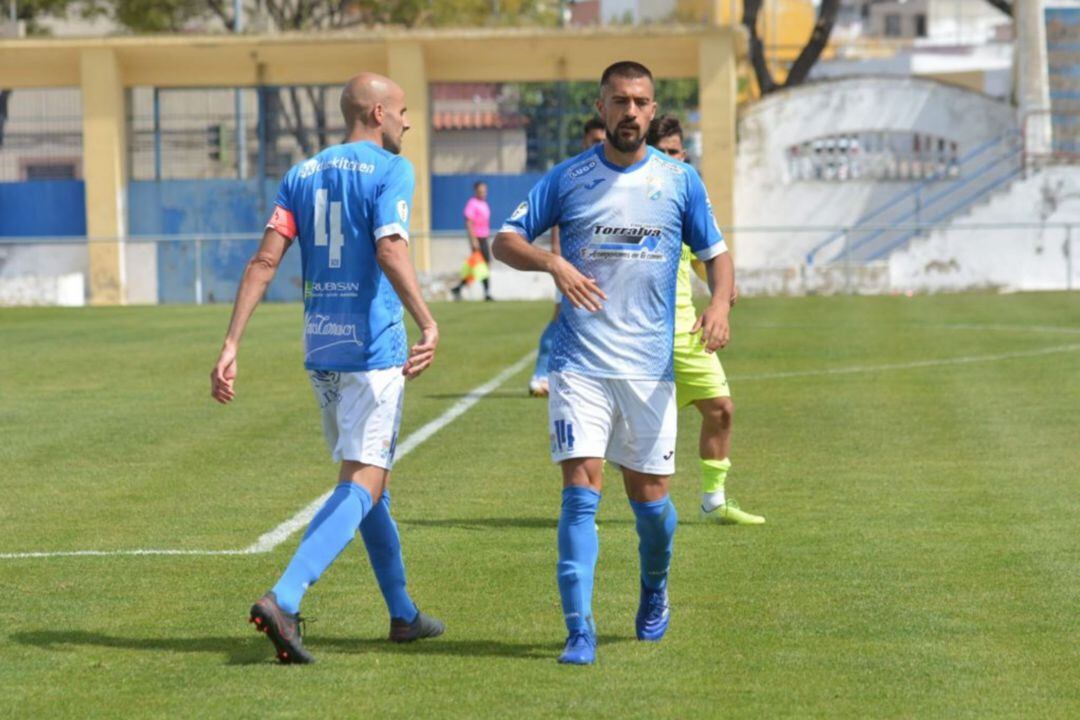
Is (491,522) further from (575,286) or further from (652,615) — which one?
(575,286)

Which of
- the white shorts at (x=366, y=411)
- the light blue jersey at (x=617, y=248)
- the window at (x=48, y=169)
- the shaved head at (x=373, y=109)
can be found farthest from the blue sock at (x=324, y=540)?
the window at (x=48, y=169)

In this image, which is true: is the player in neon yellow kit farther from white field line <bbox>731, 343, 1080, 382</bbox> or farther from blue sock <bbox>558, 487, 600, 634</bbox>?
white field line <bbox>731, 343, 1080, 382</bbox>

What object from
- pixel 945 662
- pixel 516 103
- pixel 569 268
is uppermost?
pixel 516 103

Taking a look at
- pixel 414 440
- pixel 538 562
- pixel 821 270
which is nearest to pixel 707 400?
pixel 538 562

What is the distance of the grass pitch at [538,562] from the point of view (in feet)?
21.5

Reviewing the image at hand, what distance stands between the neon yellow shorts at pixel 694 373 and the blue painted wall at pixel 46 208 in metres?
38.6

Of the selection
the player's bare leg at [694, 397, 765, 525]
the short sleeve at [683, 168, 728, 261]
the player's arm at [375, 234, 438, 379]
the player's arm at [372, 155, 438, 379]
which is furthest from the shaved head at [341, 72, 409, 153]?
the player's bare leg at [694, 397, 765, 525]

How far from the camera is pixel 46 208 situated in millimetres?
47344

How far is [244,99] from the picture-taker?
158 feet

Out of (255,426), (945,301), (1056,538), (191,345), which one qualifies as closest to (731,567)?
(1056,538)

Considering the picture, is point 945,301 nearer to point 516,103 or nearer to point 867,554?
point 516,103

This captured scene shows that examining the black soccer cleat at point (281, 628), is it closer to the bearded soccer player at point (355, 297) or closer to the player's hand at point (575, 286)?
the bearded soccer player at point (355, 297)

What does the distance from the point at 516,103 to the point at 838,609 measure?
132ft

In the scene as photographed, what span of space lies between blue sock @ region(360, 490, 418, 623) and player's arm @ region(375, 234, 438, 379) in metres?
0.54
